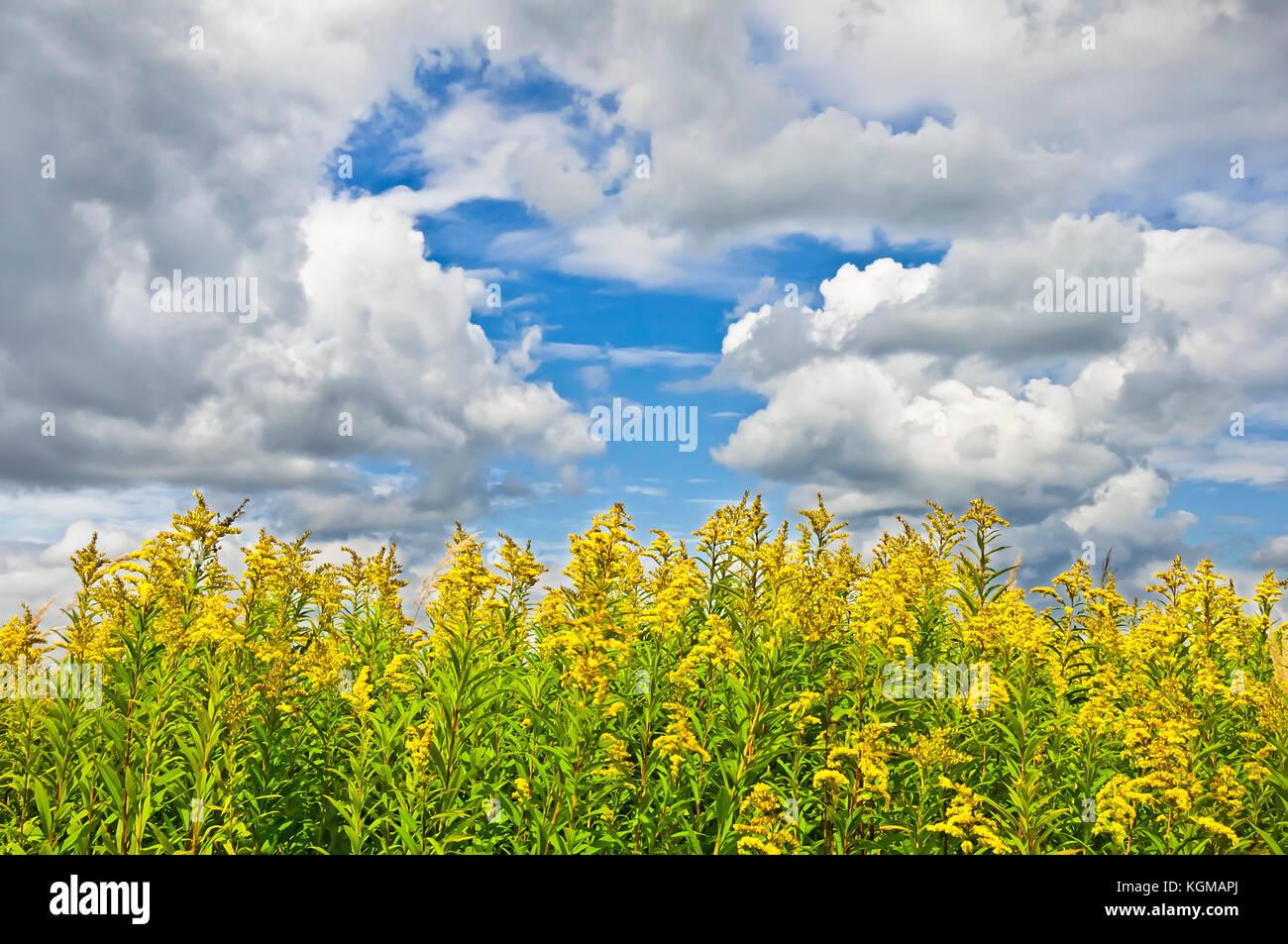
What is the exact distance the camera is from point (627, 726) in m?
6.57

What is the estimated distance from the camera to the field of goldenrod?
593cm

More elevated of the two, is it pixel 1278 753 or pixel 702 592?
pixel 702 592

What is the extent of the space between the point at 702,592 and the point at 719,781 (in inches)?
69.4

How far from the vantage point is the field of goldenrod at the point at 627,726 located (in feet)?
19.5
